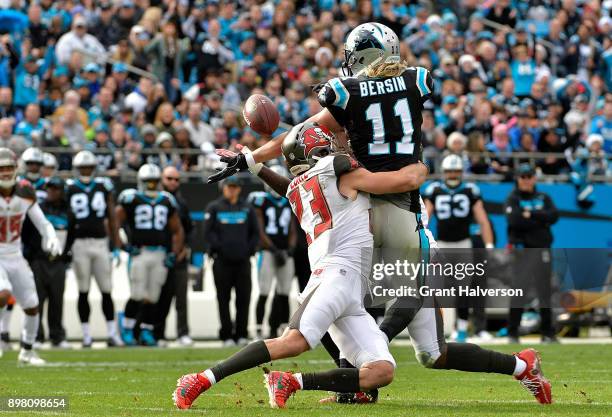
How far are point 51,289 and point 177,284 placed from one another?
1.46 m

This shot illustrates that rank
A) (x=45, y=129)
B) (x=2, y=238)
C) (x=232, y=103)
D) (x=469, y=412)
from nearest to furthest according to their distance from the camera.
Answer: (x=469, y=412) → (x=2, y=238) → (x=45, y=129) → (x=232, y=103)

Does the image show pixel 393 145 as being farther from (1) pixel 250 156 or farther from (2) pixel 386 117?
(1) pixel 250 156

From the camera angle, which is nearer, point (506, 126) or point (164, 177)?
point (164, 177)

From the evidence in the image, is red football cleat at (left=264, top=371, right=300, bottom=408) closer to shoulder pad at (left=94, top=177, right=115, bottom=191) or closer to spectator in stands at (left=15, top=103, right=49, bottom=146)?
shoulder pad at (left=94, top=177, right=115, bottom=191)

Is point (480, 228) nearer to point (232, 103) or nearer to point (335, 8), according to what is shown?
point (232, 103)

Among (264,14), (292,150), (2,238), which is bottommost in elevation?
(2,238)

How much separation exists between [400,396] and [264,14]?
44.0 feet

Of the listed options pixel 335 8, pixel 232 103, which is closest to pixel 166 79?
pixel 232 103

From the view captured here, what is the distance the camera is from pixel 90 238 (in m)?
14.4

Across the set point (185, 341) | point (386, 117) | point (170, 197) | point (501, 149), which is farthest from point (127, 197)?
point (386, 117)

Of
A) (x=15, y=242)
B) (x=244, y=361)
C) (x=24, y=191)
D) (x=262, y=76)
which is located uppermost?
(x=262, y=76)

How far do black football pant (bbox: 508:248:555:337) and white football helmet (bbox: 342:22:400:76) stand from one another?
7.24 m

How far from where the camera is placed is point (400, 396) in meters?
7.82

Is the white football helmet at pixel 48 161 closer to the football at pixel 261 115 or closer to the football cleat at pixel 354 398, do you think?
the football at pixel 261 115
